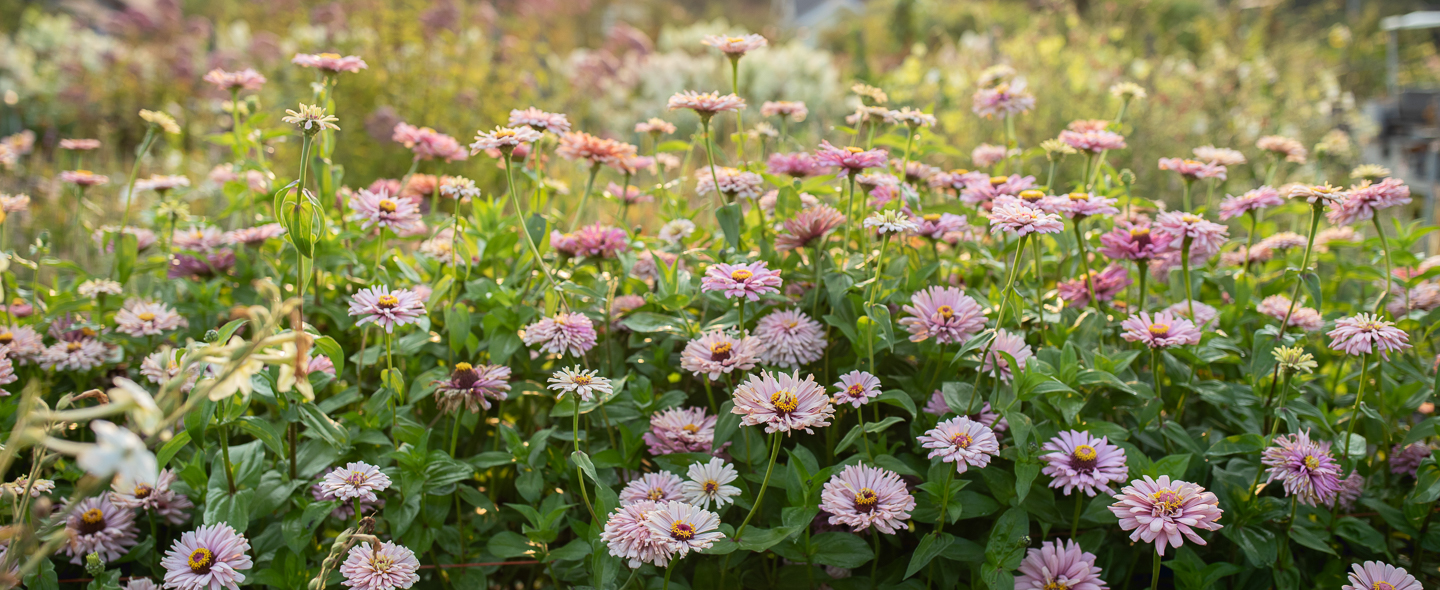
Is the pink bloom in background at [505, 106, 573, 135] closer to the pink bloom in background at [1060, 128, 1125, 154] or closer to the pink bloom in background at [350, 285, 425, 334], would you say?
the pink bloom in background at [350, 285, 425, 334]

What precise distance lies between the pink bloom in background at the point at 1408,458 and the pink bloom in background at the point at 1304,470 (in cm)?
40

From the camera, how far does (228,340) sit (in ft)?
3.80

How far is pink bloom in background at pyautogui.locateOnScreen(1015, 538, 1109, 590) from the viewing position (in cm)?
124

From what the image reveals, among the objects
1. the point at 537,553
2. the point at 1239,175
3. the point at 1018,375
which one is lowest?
the point at 1239,175

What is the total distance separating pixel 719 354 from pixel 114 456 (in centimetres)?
88

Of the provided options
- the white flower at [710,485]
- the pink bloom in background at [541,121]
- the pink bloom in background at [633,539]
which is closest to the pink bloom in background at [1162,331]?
the white flower at [710,485]

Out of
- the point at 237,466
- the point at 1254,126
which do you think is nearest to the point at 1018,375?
the point at 237,466

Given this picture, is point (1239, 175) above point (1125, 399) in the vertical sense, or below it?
below

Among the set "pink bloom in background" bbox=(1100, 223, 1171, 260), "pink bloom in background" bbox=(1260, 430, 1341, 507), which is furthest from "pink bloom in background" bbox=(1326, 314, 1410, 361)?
"pink bloom in background" bbox=(1100, 223, 1171, 260)

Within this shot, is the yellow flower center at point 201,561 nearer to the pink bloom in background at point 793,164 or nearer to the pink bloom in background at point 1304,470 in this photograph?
the pink bloom in background at point 793,164

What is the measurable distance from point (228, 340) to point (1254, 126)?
478 centimetres

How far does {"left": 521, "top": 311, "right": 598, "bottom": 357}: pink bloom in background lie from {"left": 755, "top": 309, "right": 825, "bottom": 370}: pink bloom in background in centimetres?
28

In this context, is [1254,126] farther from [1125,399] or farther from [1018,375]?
[1018,375]

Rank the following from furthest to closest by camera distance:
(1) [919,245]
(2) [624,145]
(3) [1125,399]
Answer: (1) [919,245] → (2) [624,145] → (3) [1125,399]
